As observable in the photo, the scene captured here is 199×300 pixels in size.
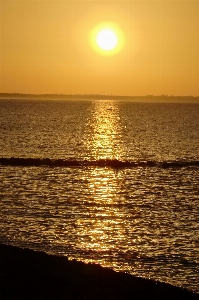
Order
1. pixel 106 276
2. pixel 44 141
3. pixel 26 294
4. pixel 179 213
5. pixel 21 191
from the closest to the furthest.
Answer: pixel 26 294
pixel 106 276
pixel 179 213
pixel 21 191
pixel 44 141

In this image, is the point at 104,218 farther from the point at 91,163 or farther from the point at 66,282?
the point at 91,163

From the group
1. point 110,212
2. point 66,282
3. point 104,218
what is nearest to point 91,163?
point 110,212

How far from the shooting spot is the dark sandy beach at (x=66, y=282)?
1652 cm

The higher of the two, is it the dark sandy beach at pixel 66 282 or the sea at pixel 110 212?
the dark sandy beach at pixel 66 282

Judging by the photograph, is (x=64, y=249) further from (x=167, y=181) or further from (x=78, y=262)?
(x=167, y=181)

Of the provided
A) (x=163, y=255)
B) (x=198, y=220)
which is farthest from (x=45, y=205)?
(x=163, y=255)

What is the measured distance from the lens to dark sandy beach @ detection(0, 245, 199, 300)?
54.2 feet

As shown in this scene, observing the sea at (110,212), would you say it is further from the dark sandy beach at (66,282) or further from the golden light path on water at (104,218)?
the dark sandy beach at (66,282)

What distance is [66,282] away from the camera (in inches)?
692

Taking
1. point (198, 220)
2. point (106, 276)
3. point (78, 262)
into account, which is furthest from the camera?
point (198, 220)

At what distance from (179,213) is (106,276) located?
12.8 m

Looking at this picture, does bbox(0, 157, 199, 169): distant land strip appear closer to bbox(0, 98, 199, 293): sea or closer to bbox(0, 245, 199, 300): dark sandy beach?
bbox(0, 98, 199, 293): sea

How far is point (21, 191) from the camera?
37594mm

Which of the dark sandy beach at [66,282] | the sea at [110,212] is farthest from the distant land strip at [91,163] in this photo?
the dark sandy beach at [66,282]
